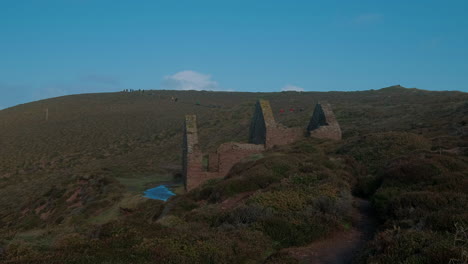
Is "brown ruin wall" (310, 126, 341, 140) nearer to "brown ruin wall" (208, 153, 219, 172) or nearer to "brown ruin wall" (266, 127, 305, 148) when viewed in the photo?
"brown ruin wall" (266, 127, 305, 148)

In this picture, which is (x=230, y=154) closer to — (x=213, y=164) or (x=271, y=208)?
(x=213, y=164)

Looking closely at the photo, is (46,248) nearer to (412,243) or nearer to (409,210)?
(412,243)

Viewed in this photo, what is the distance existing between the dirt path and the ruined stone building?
23.7 feet

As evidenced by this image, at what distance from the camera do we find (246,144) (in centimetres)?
1736

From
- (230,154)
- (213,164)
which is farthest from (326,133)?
(213,164)

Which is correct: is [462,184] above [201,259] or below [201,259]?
above

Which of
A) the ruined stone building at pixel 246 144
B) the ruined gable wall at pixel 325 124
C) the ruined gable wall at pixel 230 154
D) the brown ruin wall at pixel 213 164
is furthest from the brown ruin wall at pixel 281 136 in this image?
the brown ruin wall at pixel 213 164

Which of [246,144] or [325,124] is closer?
[246,144]

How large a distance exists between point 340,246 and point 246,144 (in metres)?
10.6

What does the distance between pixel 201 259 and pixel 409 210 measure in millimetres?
3720

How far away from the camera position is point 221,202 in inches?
408

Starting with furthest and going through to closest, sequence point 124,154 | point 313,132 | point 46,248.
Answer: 1. point 124,154
2. point 313,132
3. point 46,248

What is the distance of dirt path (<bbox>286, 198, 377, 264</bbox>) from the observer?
246 inches

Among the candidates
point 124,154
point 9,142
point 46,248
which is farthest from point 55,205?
point 9,142
